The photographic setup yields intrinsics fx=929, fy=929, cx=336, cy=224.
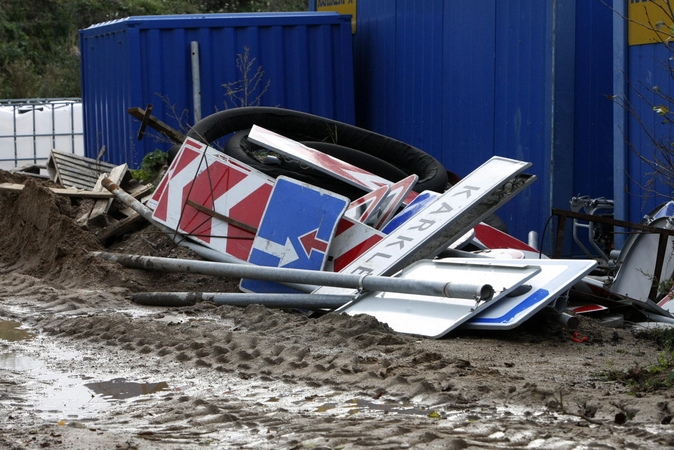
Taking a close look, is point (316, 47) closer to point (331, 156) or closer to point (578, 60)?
point (331, 156)

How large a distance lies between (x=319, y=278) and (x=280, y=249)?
106cm

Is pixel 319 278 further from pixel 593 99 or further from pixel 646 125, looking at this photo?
pixel 593 99

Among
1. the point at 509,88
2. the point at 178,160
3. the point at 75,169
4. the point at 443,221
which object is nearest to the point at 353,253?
the point at 443,221

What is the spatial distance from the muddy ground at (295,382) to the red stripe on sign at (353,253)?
106cm

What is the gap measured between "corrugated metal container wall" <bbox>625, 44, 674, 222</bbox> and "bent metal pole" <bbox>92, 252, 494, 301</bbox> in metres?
2.56

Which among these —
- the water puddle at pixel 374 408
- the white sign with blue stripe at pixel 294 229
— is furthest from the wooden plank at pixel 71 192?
the water puddle at pixel 374 408

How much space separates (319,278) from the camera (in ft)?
20.9

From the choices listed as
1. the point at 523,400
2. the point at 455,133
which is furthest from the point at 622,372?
the point at 455,133

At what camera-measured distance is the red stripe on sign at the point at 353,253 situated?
7266 mm

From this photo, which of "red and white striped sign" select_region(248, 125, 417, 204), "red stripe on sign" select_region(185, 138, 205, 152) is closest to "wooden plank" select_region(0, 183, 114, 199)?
"red stripe on sign" select_region(185, 138, 205, 152)

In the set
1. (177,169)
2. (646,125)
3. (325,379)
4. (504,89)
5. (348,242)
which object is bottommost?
(325,379)

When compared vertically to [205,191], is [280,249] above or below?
below

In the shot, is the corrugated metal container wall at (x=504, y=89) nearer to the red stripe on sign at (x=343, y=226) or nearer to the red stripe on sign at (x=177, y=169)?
the red stripe on sign at (x=343, y=226)

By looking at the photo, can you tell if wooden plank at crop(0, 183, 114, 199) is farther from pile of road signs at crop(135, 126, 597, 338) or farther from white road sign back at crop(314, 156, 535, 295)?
white road sign back at crop(314, 156, 535, 295)
